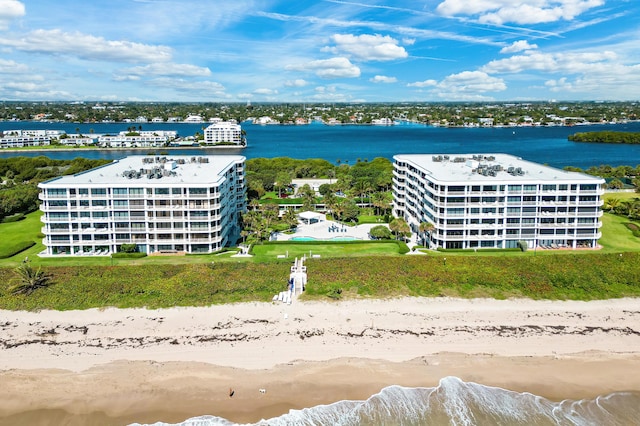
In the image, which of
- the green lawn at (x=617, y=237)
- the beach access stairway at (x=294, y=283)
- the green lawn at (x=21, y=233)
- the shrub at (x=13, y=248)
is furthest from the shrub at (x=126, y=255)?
the green lawn at (x=617, y=237)

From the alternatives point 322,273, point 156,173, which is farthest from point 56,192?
point 322,273

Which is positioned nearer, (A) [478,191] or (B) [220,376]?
(B) [220,376]

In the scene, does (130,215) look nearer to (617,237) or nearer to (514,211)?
(514,211)

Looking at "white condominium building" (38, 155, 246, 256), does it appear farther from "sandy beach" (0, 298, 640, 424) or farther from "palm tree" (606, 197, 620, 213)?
"palm tree" (606, 197, 620, 213)

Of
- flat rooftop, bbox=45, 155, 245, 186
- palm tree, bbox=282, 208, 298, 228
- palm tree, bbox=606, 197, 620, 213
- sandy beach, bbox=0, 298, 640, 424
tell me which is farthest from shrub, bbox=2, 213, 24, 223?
palm tree, bbox=606, 197, 620, 213

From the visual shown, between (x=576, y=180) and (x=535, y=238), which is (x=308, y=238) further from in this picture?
(x=576, y=180)

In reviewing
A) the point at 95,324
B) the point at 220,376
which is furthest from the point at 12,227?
the point at 220,376
